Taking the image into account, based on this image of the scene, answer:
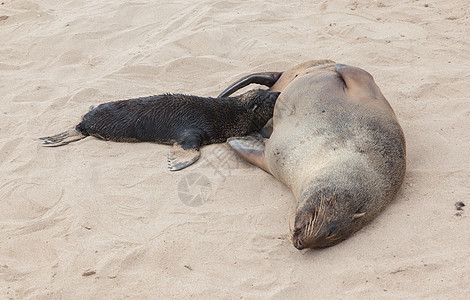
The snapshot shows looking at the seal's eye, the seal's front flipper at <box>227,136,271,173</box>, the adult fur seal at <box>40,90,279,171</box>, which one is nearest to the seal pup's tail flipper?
the adult fur seal at <box>40,90,279,171</box>

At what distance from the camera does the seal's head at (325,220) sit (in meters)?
3.43

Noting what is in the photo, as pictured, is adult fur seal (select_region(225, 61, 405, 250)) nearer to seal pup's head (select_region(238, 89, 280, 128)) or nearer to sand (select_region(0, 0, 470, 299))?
sand (select_region(0, 0, 470, 299))

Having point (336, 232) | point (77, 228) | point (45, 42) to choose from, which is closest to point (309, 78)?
point (336, 232)

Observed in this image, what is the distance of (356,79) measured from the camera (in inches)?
189

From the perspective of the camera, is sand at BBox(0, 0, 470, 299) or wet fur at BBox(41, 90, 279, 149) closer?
sand at BBox(0, 0, 470, 299)

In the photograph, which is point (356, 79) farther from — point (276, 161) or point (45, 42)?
point (45, 42)

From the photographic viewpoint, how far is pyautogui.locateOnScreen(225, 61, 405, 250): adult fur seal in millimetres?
3512

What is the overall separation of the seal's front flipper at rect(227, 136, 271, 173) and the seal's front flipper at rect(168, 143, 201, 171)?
0.38 metres

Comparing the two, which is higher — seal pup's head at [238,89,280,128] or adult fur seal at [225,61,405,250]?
adult fur seal at [225,61,405,250]

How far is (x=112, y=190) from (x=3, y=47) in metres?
4.13

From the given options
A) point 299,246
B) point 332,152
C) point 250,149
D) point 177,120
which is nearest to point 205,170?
point 250,149

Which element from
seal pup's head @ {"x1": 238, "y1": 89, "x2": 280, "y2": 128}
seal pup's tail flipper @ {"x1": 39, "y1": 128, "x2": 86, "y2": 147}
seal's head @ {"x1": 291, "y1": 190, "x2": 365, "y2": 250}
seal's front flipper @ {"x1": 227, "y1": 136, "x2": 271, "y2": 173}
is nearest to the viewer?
seal's head @ {"x1": 291, "y1": 190, "x2": 365, "y2": 250}

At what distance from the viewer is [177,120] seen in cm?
548

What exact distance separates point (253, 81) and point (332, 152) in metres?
2.15
